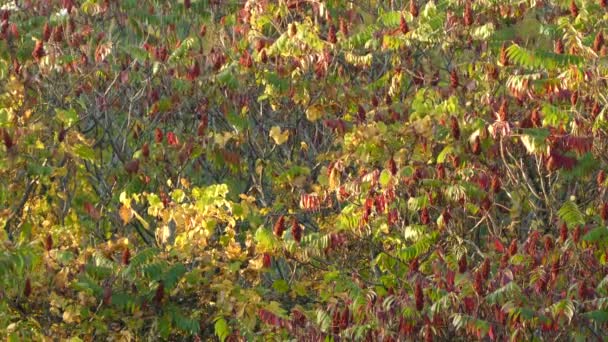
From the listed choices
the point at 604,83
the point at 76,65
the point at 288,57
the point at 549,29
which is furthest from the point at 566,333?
the point at 76,65

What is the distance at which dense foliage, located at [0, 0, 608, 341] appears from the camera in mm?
10156

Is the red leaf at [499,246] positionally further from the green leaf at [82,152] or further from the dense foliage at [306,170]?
the green leaf at [82,152]

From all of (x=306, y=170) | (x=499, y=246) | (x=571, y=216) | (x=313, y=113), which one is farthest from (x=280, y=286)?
(x=571, y=216)

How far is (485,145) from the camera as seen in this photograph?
11.2m

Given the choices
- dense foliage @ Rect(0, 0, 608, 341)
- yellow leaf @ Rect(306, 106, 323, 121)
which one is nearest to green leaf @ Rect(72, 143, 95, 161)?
dense foliage @ Rect(0, 0, 608, 341)

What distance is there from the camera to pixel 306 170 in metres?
13.0

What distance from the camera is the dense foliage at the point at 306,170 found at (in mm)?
10156

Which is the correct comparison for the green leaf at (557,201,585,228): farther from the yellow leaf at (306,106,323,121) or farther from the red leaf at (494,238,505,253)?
the yellow leaf at (306,106,323,121)

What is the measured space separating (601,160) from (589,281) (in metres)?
1.37

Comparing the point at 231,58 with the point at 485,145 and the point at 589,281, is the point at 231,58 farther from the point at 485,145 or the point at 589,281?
the point at 589,281

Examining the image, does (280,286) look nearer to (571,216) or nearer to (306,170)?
(306,170)

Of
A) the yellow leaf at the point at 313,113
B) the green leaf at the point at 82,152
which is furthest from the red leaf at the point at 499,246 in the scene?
the green leaf at the point at 82,152

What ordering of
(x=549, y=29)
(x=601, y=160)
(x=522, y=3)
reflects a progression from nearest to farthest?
1. (x=601, y=160)
2. (x=549, y=29)
3. (x=522, y=3)

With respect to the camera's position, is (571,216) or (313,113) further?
(313,113)
